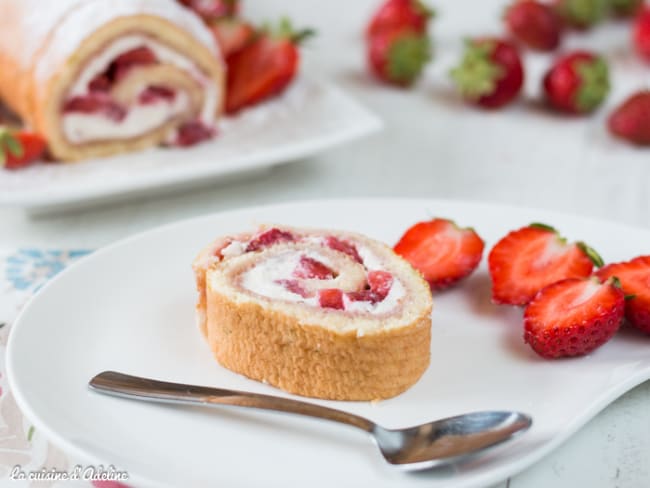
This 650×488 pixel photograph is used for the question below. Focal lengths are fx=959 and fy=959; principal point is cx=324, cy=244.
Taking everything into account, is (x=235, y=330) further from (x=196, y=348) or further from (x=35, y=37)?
(x=35, y=37)

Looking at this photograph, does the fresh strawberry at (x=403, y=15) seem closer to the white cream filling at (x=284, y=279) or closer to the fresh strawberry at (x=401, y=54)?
the fresh strawberry at (x=401, y=54)

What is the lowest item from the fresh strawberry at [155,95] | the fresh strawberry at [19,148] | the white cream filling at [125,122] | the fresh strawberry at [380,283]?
the fresh strawberry at [19,148]

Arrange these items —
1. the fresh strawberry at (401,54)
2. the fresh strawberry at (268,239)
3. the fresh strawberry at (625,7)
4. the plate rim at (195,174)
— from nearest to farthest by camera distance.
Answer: the fresh strawberry at (268,239), the plate rim at (195,174), the fresh strawberry at (401,54), the fresh strawberry at (625,7)

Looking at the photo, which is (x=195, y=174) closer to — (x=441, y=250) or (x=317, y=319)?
(x=441, y=250)

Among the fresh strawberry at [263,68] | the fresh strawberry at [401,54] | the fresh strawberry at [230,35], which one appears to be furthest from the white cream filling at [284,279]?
the fresh strawberry at [401,54]

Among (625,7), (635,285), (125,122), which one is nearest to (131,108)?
(125,122)

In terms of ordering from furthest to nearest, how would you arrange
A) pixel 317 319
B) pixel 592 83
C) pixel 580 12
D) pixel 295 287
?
1. pixel 580 12
2. pixel 592 83
3. pixel 295 287
4. pixel 317 319
